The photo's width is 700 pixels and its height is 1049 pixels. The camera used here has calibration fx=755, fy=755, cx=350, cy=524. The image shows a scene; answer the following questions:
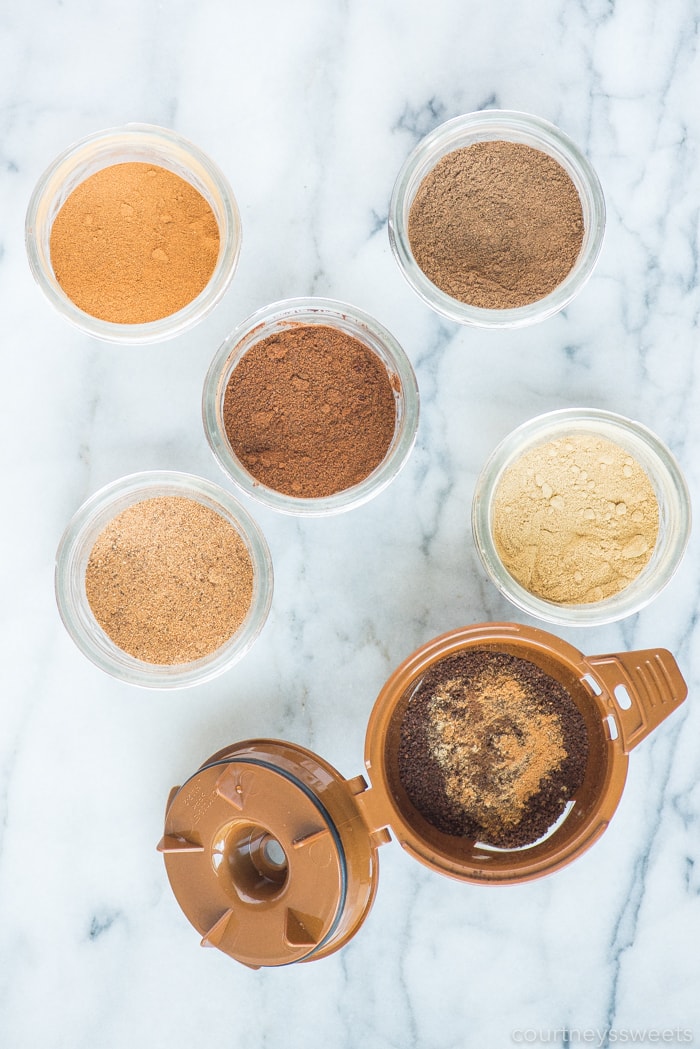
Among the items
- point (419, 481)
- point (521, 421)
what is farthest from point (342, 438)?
point (521, 421)

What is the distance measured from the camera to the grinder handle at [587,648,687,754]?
43.1 inches

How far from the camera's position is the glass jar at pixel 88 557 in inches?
46.5

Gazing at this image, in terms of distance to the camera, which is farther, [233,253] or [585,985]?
[585,985]

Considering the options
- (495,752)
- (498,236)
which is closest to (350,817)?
(495,752)

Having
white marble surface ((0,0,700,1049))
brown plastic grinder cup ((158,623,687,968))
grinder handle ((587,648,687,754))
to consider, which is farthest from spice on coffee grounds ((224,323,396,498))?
grinder handle ((587,648,687,754))

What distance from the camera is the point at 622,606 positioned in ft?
3.81

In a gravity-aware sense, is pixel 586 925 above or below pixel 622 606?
below

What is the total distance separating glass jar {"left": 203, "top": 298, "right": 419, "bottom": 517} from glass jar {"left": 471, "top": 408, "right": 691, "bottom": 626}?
15 cm

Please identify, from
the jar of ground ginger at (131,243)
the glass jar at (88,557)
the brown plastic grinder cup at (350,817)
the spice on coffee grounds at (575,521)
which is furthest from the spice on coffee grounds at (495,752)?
the jar of ground ginger at (131,243)

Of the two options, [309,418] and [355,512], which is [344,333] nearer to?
[309,418]

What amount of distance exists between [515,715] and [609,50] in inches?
44.0

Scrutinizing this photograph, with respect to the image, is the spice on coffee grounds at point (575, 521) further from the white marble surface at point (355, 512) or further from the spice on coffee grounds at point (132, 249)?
the spice on coffee grounds at point (132, 249)

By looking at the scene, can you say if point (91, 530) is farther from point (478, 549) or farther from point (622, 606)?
point (622, 606)

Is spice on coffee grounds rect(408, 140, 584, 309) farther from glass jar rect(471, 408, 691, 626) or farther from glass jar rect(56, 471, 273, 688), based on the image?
glass jar rect(56, 471, 273, 688)
